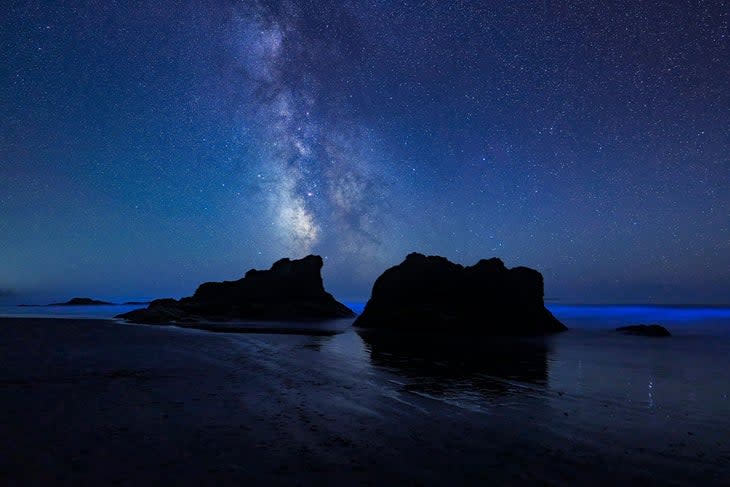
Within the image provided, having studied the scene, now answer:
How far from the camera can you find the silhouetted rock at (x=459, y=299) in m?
51.7

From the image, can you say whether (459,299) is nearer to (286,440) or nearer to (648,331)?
(648,331)

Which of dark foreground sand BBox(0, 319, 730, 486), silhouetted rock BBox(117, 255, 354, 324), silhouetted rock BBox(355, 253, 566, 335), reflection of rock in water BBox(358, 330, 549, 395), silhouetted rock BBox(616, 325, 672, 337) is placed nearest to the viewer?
dark foreground sand BBox(0, 319, 730, 486)

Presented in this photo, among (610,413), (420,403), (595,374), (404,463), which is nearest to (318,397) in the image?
(420,403)

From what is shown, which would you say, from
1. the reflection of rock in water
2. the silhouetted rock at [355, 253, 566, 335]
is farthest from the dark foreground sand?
the silhouetted rock at [355, 253, 566, 335]

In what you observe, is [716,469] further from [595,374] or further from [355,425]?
[595,374]

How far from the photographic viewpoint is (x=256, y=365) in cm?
1903

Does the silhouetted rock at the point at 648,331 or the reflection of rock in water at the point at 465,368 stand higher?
the silhouetted rock at the point at 648,331

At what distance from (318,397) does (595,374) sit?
47.2 feet

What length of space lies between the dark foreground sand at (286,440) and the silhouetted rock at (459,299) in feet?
128

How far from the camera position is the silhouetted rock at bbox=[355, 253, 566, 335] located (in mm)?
51719

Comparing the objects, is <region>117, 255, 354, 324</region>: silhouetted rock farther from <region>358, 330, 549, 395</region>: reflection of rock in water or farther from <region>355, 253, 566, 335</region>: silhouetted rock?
<region>358, 330, 549, 395</region>: reflection of rock in water

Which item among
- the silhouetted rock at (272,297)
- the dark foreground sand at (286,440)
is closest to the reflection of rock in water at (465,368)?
the dark foreground sand at (286,440)

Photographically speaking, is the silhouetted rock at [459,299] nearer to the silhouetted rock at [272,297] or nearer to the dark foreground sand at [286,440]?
the silhouetted rock at [272,297]

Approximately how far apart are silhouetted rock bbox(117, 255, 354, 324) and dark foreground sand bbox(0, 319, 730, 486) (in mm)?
68584
